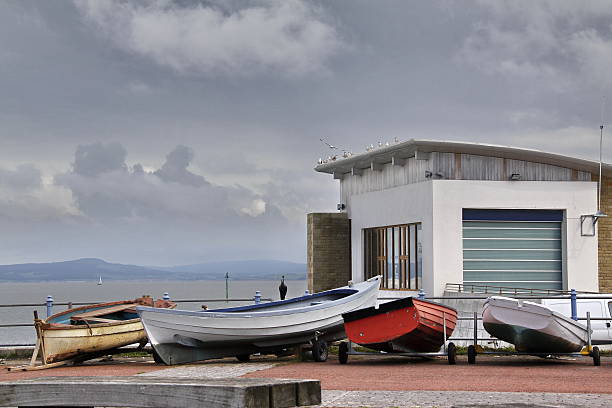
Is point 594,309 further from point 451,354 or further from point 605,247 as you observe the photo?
point 605,247

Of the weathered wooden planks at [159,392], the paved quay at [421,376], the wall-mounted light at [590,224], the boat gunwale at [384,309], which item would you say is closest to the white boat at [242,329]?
the paved quay at [421,376]

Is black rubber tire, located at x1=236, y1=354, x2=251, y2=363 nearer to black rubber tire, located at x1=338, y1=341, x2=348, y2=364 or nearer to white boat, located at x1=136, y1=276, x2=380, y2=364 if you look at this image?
white boat, located at x1=136, y1=276, x2=380, y2=364

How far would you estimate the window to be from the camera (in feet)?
132

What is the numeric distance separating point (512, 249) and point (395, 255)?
19.6 ft

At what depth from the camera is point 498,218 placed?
38.3m

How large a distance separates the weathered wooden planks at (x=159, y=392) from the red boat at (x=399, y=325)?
11.3 meters

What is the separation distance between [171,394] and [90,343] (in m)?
13.0

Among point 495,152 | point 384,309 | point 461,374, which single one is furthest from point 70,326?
point 495,152

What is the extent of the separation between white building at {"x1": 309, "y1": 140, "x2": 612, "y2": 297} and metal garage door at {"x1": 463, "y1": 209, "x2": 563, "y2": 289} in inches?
1.6

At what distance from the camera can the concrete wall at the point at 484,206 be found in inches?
1491

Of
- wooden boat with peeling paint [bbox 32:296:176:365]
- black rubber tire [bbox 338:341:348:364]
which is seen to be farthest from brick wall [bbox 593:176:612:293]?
wooden boat with peeling paint [bbox 32:296:176:365]

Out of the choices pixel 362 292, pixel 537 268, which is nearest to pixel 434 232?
pixel 537 268

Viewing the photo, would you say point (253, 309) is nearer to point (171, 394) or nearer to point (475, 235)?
point (171, 394)

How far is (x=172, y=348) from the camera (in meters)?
18.9
